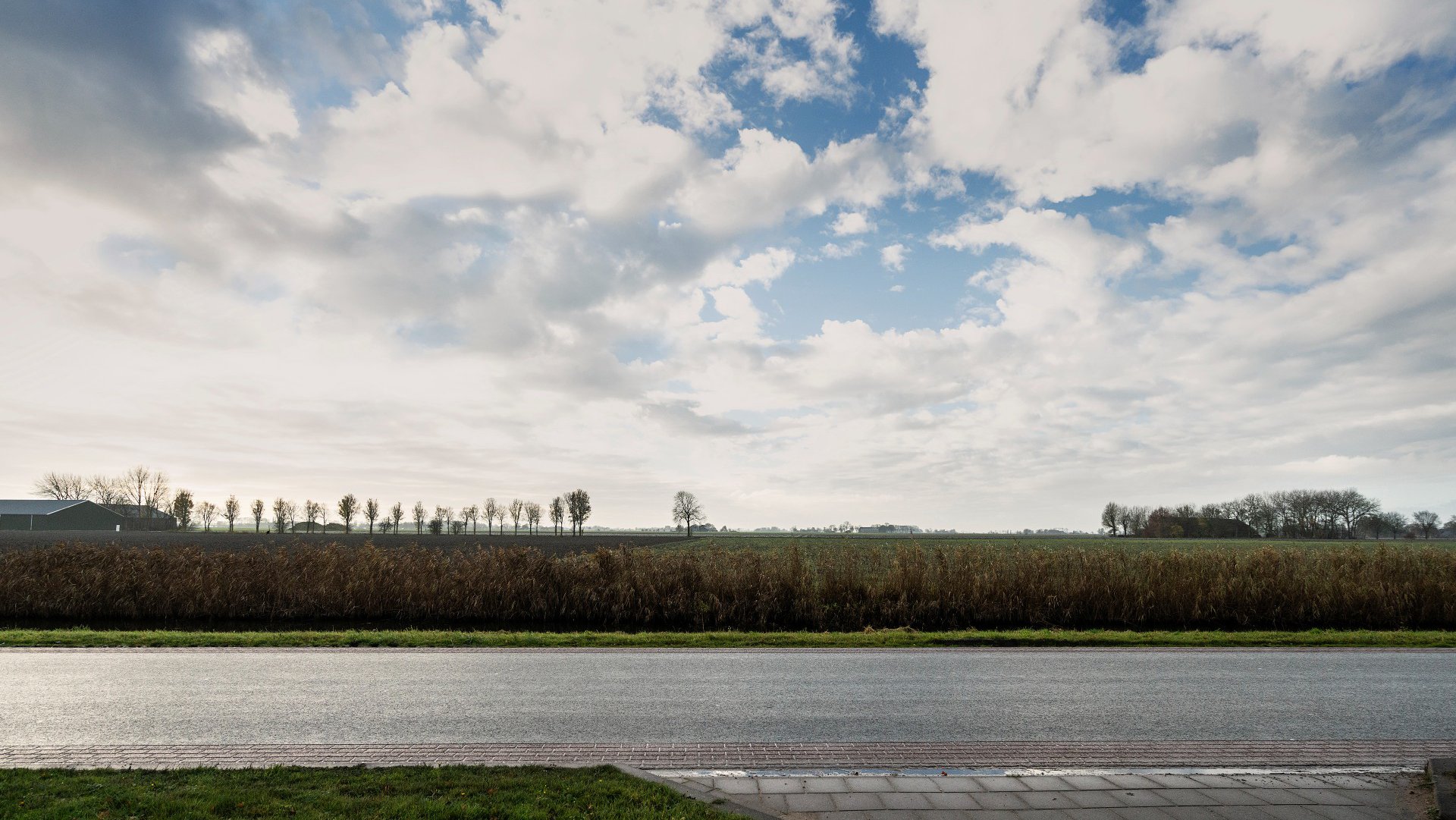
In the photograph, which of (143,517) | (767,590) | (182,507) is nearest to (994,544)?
(767,590)

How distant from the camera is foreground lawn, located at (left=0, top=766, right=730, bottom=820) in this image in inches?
201

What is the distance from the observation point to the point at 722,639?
14.4 meters

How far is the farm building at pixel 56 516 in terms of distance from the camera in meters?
111

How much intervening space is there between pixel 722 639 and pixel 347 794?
937 cm

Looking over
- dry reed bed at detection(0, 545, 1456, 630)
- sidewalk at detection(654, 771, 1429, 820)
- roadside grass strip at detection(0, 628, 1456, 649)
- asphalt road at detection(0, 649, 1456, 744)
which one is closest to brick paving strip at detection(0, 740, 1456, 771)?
asphalt road at detection(0, 649, 1456, 744)

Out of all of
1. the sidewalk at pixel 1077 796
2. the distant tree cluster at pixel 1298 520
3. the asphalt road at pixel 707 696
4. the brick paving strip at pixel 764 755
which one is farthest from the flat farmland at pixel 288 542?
the distant tree cluster at pixel 1298 520

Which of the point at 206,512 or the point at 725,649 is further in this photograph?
the point at 206,512

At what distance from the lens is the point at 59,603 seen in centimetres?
1886

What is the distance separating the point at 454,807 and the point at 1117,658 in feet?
34.9

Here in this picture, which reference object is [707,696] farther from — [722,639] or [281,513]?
[281,513]

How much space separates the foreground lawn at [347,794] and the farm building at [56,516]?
433ft

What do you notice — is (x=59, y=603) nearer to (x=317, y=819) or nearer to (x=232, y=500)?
(x=317, y=819)

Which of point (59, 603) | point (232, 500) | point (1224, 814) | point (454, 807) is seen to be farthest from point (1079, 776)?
point (232, 500)

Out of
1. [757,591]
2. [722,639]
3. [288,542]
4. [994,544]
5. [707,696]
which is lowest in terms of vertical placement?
[722,639]
